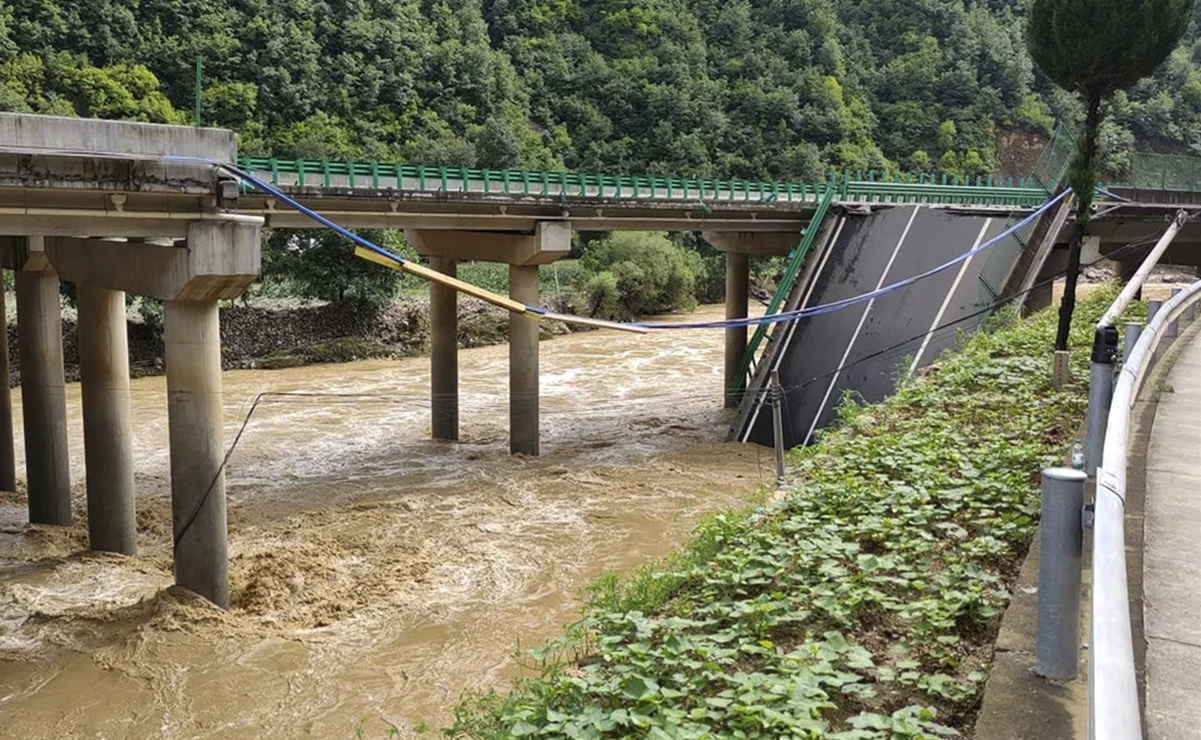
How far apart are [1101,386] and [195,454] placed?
11.1 meters

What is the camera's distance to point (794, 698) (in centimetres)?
473

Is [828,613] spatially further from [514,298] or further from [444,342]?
[444,342]

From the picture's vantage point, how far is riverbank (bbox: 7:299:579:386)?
34938 mm

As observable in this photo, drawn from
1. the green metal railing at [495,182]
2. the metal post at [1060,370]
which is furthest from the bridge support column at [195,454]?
the metal post at [1060,370]

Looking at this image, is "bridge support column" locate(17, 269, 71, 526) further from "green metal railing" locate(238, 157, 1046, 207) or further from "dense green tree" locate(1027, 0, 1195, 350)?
"dense green tree" locate(1027, 0, 1195, 350)

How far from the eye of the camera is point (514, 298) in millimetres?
24078

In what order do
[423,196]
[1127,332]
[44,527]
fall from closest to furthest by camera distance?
1. [1127,332]
2. [44,527]
3. [423,196]

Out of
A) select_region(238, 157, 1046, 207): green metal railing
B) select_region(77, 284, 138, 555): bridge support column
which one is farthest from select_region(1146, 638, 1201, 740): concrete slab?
select_region(238, 157, 1046, 207): green metal railing

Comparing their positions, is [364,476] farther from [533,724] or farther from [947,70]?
[947,70]

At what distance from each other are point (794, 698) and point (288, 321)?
117 feet

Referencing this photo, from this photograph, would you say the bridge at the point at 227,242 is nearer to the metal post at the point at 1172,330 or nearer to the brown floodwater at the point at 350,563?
the brown floodwater at the point at 350,563

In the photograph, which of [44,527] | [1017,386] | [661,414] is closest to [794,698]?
[1017,386]

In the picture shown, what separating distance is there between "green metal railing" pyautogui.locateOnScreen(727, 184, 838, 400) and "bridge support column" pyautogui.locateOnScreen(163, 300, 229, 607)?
574 inches

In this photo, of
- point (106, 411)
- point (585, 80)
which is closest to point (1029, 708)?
point (106, 411)
